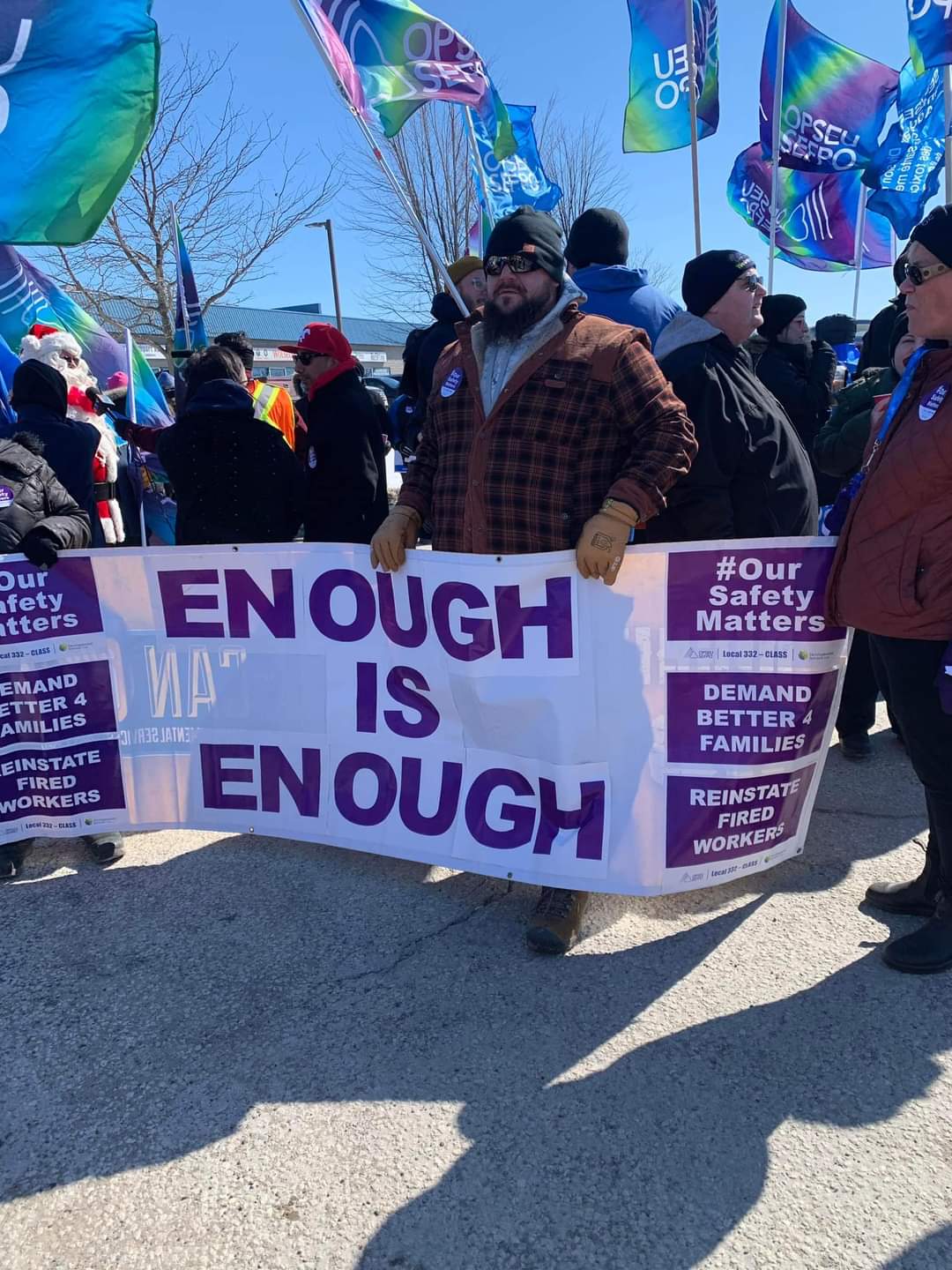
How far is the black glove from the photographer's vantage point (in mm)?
3242

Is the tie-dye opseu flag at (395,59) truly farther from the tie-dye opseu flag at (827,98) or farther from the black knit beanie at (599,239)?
the tie-dye opseu flag at (827,98)

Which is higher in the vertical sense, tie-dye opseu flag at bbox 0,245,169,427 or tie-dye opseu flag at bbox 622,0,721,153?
tie-dye opseu flag at bbox 622,0,721,153

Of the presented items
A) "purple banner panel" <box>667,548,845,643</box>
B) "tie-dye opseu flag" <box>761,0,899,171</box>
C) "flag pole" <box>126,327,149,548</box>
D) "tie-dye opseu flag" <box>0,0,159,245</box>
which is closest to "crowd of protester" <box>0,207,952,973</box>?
"purple banner panel" <box>667,548,845,643</box>

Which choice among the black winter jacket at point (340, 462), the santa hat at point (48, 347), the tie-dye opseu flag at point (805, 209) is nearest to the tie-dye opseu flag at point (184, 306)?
the santa hat at point (48, 347)

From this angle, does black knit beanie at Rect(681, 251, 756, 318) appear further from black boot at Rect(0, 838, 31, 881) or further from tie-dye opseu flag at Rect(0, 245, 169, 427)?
tie-dye opseu flag at Rect(0, 245, 169, 427)

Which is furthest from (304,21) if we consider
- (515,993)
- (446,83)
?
(515,993)

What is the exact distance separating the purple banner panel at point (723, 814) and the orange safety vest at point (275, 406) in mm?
4389

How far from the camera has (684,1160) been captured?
1967 mm

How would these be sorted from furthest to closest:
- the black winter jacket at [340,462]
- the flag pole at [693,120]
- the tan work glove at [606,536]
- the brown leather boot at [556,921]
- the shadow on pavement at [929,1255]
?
the flag pole at [693,120] < the black winter jacket at [340,462] < the brown leather boot at [556,921] < the tan work glove at [606,536] < the shadow on pavement at [929,1255]

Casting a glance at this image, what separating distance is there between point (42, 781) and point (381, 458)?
2.07 m

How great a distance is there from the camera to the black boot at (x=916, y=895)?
2.88 m

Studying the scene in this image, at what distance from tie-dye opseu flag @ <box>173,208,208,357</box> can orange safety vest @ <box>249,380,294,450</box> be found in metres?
1.19

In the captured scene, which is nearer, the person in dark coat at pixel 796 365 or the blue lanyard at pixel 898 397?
the blue lanyard at pixel 898 397

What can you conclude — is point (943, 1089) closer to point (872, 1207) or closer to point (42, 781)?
point (872, 1207)
